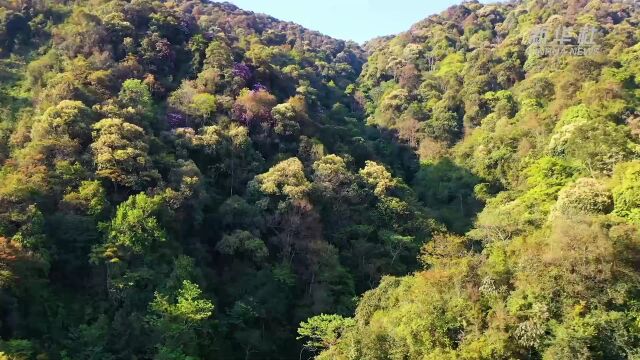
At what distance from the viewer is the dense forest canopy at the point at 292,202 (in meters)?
19.2

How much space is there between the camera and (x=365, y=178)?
1462 inches

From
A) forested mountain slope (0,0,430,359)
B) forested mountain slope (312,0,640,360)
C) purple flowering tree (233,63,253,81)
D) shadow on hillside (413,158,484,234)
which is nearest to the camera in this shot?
forested mountain slope (312,0,640,360)

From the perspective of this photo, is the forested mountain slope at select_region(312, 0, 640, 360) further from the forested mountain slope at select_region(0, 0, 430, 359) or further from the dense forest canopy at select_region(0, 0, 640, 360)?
the forested mountain slope at select_region(0, 0, 430, 359)

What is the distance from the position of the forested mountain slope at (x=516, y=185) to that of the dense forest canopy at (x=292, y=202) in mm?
113

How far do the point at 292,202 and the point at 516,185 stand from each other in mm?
17258

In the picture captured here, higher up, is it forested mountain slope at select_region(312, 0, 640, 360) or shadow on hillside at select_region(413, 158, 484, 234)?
forested mountain slope at select_region(312, 0, 640, 360)

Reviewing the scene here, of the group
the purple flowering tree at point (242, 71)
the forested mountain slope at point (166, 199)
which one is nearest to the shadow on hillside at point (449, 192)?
the forested mountain slope at point (166, 199)

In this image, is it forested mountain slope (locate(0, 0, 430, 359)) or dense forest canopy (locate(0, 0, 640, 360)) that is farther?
forested mountain slope (locate(0, 0, 430, 359))

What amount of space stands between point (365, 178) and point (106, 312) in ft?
62.3

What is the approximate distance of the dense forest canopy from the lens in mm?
19219

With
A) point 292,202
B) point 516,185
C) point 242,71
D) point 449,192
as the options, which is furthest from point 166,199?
point 516,185

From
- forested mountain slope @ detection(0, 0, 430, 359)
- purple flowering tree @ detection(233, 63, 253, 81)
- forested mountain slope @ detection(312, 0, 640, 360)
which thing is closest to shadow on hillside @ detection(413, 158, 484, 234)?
forested mountain slope @ detection(312, 0, 640, 360)

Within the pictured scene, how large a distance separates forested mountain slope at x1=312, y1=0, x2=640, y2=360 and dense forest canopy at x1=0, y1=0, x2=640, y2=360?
113 mm

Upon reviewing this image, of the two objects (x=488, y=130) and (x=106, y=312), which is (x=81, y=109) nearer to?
(x=106, y=312)
